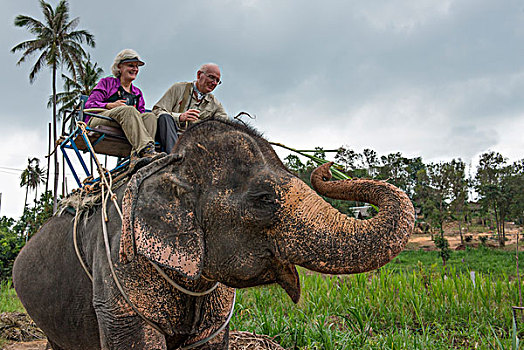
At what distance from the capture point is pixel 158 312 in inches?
72.5

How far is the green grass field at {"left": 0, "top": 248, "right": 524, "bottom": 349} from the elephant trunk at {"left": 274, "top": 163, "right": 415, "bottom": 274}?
8.16 feet

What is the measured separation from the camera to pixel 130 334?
5.99 feet

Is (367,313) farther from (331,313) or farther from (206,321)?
(206,321)

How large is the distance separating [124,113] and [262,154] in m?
1.12

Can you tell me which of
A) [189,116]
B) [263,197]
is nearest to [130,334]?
[263,197]

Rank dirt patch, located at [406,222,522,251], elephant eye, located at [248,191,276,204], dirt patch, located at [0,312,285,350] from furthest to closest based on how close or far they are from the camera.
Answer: dirt patch, located at [406,222,522,251] → dirt patch, located at [0,312,285,350] → elephant eye, located at [248,191,276,204]

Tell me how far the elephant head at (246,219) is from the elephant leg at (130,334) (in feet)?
0.95

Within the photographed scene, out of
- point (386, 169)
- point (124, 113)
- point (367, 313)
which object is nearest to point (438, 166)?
point (386, 169)

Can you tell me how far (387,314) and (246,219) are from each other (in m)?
3.64

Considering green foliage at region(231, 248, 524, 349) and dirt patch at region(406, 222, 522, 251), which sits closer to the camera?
green foliage at region(231, 248, 524, 349)

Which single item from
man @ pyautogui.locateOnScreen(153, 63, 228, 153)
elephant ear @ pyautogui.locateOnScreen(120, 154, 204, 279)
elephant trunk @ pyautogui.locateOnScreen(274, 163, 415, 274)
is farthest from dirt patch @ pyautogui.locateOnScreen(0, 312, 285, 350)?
elephant trunk @ pyautogui.locateOnScreen(274, 163, 415, 274)

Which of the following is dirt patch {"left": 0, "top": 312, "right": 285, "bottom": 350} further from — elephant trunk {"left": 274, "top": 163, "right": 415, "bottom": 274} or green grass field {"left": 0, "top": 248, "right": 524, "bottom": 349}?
elephant trunk {"left": 274, "top": 163, "right": 415, "bottom": 274}

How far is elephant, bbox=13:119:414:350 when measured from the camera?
4.93ft

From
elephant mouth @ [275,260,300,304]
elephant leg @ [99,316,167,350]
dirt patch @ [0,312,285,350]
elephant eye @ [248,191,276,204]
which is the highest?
elephant eye @ [248,191,276,204]
